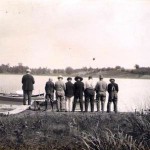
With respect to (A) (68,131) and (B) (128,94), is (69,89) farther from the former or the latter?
(B) (128,94)

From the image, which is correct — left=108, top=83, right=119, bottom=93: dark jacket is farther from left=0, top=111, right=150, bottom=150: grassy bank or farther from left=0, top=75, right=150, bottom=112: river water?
left=0, top=111, right=150, bottom=150: grassy bank

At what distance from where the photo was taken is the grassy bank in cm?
1112

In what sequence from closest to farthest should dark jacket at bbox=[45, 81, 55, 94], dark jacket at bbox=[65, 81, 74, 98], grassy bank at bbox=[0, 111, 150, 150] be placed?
grassy bank at bbox=[0, 111, 150, 150] < dark jacket at bbox=[65, 81, 74, 98] < dark jacket at bbox=[45, 81, 55, 94]

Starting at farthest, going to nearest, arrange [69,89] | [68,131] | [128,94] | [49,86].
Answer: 1. [128,94]
2. [49,86]
3. [69,89]
4. [68,131]

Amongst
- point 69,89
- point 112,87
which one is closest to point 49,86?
point 69,89

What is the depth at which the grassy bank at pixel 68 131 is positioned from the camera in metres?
11.1

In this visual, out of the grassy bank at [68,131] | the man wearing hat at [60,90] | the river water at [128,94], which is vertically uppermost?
the man wearing hat at [60,90]

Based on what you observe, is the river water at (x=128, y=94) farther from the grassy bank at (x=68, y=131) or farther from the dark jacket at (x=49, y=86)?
the dark jacket at (x=49, y=86)

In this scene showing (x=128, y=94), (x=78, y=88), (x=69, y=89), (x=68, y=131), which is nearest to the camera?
(x=68, y=131)

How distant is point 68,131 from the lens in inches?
579

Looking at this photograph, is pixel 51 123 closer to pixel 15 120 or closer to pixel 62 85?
pixel 15 120

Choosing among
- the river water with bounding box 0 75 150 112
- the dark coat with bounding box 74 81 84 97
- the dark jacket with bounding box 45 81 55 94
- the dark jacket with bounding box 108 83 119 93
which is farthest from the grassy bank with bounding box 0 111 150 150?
the dark jacket with bounding box 45 81 55 94

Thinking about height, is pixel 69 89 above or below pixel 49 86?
below

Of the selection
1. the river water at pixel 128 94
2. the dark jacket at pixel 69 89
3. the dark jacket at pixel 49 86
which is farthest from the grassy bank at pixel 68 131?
the dark jacket at pixel 49 86
